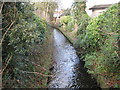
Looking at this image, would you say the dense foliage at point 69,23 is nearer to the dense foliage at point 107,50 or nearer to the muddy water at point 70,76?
the muddy water at point 70,76

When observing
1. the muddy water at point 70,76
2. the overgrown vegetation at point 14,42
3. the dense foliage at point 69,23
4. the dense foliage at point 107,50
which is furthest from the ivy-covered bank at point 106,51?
the dense foliage at point 69,23

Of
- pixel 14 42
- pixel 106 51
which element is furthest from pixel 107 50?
pixel 14 42

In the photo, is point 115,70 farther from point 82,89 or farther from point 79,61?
point 79,61

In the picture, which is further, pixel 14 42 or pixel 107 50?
pixel 107 50

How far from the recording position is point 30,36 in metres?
Result: 3.18

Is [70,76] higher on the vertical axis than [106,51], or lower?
lower

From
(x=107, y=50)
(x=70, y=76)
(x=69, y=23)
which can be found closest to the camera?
(x=107, y=50)

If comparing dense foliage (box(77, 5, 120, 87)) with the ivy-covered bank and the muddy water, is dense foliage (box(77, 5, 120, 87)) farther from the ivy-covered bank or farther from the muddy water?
the muddy water

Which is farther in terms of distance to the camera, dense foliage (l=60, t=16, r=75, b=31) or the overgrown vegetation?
dense foliage (l=60, t=16, r=75, b=31)

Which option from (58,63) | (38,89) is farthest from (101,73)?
(58,63)

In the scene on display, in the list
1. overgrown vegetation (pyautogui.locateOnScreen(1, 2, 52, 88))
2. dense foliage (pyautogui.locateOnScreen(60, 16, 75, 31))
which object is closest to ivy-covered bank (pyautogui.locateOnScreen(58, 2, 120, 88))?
overgrown vegetation (pyautogui.locateOnScreen(1, 2, 52, 88))

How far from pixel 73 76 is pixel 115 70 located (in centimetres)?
240

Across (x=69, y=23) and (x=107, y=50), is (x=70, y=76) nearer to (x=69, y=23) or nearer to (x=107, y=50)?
(x=107, y=50)

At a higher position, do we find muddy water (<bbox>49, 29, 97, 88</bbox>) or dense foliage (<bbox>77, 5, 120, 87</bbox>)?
dense foliage (<bbox>77, 5, 120, 87</bbox>)
